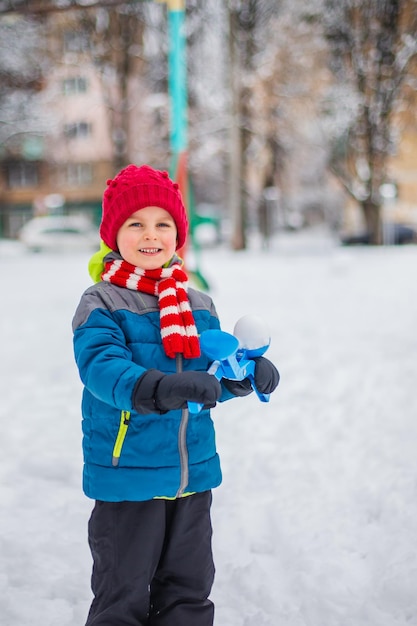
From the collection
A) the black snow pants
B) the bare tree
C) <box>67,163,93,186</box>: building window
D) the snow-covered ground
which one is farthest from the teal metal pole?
<box>67,163,93,186</box>: building window

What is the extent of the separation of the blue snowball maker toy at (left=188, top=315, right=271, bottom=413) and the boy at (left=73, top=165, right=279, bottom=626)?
5 centimetres

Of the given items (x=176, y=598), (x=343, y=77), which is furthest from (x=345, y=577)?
(x=343, y=77)

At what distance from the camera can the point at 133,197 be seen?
2.09m

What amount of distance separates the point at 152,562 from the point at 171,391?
61cm

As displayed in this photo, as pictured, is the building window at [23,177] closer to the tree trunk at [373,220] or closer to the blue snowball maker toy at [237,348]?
the tree trunk at [373,220]

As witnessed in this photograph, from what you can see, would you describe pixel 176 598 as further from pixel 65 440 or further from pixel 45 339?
pixel 45 339

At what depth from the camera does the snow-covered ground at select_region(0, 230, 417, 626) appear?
2.58 meters

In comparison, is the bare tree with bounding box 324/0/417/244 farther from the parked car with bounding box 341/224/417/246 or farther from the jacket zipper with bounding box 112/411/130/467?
the jacket zipper with bounding box 112/411/130/467

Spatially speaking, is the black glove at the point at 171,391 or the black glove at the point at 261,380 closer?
the black glove at the point at 171,391

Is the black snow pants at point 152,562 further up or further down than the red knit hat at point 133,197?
further down

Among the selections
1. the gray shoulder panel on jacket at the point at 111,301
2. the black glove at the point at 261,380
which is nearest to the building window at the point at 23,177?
the gray shoulder panel on jacket at the point at 111,301

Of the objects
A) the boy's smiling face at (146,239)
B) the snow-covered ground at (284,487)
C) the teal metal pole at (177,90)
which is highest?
the teal metal pole at (177,90)

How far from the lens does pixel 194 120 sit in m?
22.6

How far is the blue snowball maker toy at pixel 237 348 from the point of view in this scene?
1821 millimetres
